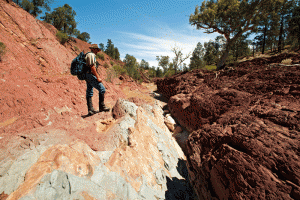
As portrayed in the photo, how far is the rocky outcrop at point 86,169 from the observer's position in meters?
1.49

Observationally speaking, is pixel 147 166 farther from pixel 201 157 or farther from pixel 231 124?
pixel 231 124

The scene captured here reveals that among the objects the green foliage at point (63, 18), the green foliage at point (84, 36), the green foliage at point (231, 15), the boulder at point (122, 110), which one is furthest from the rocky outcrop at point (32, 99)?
the green foliage at point (84, 36)

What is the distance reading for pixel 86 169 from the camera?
6.29ft

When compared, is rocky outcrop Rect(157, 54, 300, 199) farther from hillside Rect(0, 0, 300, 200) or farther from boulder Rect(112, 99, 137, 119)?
boulder Rect(112, 99, 137, 119)

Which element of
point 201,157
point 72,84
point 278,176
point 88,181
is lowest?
point 201,157

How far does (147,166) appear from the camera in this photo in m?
3.08

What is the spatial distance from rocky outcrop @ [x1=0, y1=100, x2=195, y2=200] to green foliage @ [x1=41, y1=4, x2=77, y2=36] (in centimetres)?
2659

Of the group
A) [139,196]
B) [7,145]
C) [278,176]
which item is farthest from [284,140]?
[7,145]

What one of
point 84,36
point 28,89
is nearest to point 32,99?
point 28,89

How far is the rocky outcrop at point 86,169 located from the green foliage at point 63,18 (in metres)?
26.6

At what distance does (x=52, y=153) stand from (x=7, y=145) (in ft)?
2.37

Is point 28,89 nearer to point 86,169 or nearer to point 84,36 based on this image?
point 86,169

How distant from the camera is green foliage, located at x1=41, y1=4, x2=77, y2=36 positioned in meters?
22.5

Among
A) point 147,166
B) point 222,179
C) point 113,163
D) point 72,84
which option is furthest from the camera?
point 72,84
